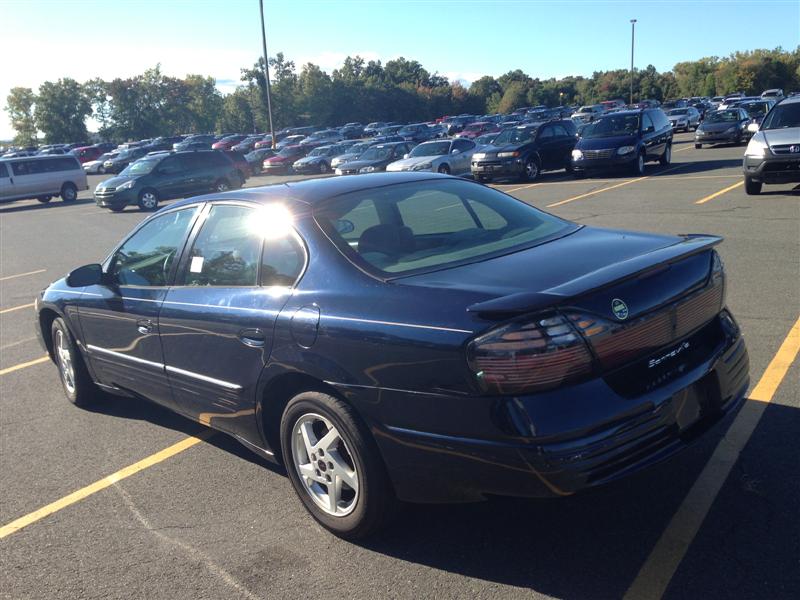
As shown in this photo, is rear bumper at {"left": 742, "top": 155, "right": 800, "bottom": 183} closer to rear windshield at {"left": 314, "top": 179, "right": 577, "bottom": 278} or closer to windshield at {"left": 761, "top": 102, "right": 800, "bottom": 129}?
windshield at {"left": 761, "top": 102, "right": 800, "bottom": 129}

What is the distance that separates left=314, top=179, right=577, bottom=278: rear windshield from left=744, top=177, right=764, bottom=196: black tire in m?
10.6

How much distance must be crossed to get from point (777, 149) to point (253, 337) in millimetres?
11514

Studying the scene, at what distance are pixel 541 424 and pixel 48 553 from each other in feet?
8.27

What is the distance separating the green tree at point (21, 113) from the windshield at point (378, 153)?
73204 mm

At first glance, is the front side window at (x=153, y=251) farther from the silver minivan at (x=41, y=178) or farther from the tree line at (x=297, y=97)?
the tree line at (x=297, y=97)

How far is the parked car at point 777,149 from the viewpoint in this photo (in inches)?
479

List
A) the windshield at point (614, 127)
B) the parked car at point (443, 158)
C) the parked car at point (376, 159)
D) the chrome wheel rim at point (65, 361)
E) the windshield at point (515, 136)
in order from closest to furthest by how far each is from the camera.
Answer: the chrome wheel rim at point (65, 361)
the windshield at point (614, 127)
the windshield at point (515, 136)
the parked car at point (443, 158)
the parked car at point (376, 159)

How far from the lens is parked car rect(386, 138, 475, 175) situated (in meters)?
23.2

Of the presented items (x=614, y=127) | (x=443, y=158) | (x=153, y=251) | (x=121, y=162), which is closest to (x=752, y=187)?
(x=614, y=127)

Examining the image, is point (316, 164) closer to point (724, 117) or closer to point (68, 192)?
point (68, 192)

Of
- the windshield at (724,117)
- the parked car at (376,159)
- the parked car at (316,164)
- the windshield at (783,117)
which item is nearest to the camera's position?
the windshield at (783,117)

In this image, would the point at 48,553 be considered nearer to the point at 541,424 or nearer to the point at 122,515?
the point at 122,515

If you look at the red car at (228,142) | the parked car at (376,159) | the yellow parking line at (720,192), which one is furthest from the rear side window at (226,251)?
the red car at (228,142)

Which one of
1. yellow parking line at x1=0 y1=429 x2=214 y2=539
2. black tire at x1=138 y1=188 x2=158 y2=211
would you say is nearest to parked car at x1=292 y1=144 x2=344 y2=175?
black tire at x1=138 y1=188 x2=158 y2=211
